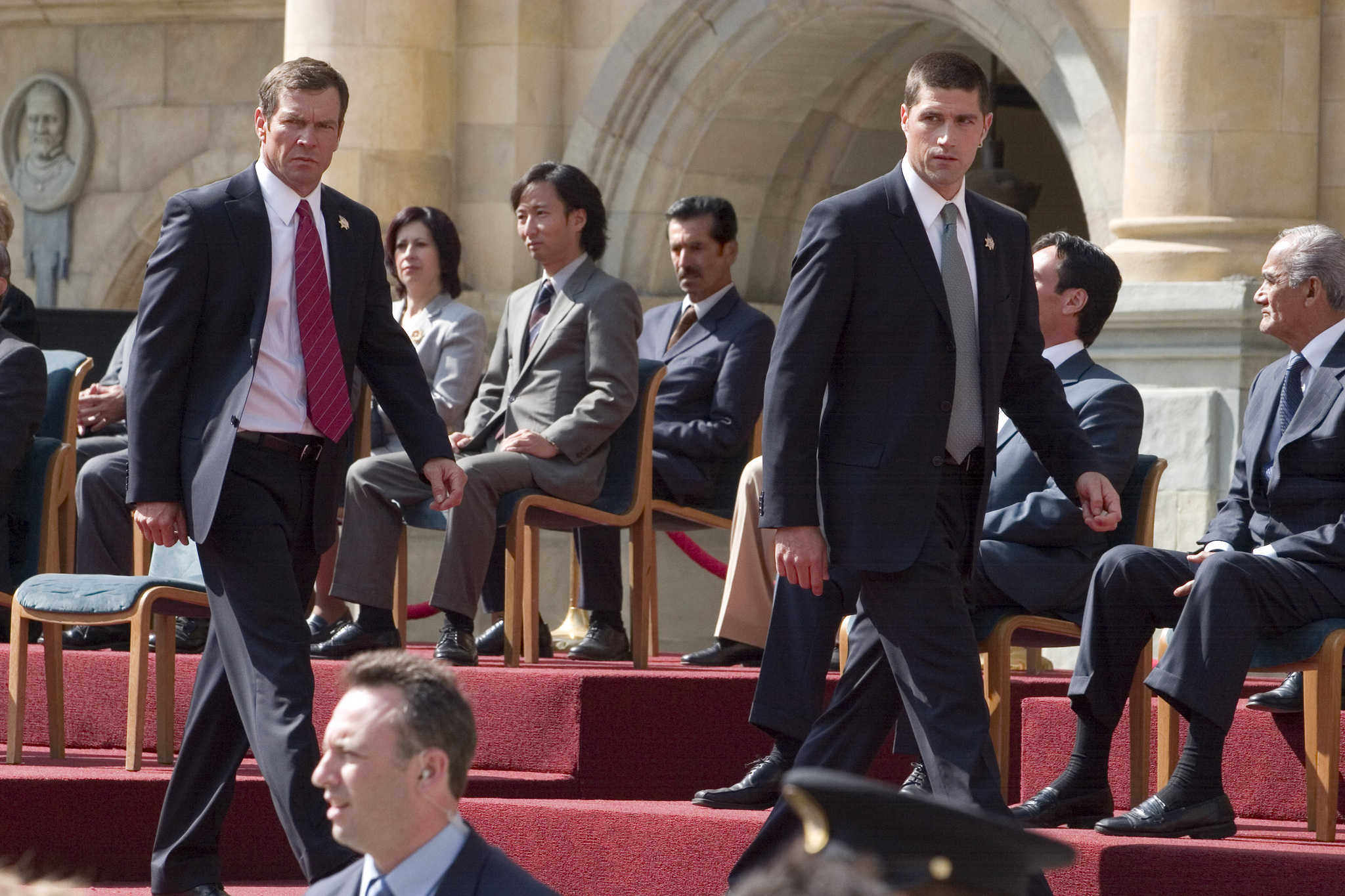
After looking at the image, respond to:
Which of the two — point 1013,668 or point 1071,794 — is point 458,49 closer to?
point 1013,668

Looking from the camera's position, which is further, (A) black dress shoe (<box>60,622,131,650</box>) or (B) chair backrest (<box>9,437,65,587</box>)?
(A) black dress shoe (<box>60,622,131,650</box>)

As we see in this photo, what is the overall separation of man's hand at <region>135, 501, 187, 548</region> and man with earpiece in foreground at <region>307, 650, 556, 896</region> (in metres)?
1.54

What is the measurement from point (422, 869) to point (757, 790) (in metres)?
1.86

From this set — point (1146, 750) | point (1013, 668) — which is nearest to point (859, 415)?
point (1146, 750)

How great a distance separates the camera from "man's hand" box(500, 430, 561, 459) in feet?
19.1

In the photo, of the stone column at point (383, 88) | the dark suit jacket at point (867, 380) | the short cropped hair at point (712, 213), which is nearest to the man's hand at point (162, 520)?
the dark suit jacket at point (867, 380)

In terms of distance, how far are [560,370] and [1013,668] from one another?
156 cm

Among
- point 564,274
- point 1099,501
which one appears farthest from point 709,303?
point 1099,501

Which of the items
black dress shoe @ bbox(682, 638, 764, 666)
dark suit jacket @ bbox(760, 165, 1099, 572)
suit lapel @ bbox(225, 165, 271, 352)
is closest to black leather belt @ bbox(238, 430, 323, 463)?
suit lapel @ bbox(225, 165, 271, 352)

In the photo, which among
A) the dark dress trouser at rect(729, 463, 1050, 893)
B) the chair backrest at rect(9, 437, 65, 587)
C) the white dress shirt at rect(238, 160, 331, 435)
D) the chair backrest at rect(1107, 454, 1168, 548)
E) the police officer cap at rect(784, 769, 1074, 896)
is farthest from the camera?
the chair backrest at rect(9, 437, 65, 587)

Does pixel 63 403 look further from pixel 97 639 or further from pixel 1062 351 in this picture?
pixel 1062 351

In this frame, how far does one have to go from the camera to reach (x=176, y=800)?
4.05m

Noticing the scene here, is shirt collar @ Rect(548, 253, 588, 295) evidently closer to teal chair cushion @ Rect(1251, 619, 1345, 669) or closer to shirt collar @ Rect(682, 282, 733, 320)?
shirt collar @ Rect(682, 282, 733, 320)

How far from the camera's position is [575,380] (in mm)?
6027
